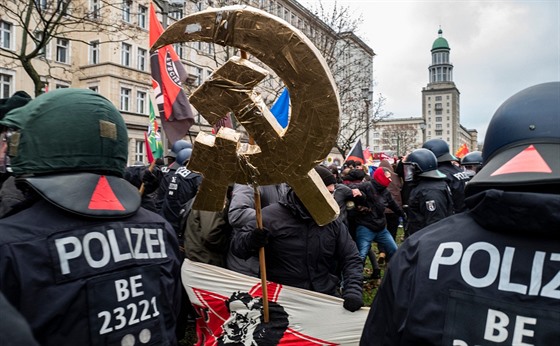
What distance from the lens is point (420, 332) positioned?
1390mm

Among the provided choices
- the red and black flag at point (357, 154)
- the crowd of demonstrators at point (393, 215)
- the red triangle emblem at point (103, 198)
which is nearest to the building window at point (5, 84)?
the red and black flag at point (357, 154)

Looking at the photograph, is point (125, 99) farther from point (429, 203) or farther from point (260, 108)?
point (260, 108)

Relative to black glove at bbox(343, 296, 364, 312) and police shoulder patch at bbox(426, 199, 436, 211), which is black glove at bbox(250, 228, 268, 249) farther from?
police shoulder patch at bbox(426, 199, 436, 211)

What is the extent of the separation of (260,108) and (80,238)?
1361mm

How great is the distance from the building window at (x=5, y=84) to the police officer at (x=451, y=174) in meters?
28.1

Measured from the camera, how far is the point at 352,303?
127 inches

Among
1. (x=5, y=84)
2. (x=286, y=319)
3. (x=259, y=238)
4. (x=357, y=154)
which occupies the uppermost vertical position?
(x=5, y=84)

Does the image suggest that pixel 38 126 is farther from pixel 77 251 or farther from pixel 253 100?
pixel 253 100

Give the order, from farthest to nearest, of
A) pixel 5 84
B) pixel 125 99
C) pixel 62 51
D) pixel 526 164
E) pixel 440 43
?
1. pixel 440 43
2. pixel 125 99
3. pixel 62 51
4. pixel 5 84
5. pixel 526 164

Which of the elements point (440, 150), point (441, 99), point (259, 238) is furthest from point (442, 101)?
point (259, 238)

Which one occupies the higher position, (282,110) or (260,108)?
(282,110)

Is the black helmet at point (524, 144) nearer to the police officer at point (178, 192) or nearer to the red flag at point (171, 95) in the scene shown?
the red flag at point (171, 95)

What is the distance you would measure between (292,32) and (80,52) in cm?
3518

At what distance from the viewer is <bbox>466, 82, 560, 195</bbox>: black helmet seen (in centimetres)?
130
